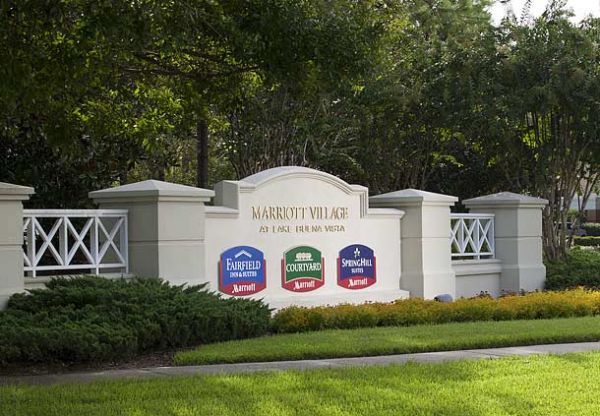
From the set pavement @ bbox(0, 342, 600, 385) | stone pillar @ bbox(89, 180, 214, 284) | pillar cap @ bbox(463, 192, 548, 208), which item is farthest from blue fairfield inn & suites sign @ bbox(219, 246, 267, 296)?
pillar cap @ bbox(463, 192, 548, 208)

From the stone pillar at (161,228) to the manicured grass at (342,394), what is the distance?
470cm

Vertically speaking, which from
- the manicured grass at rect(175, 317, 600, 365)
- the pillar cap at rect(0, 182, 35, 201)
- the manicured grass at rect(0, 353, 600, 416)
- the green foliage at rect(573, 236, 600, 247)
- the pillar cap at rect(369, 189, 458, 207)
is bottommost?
the manicured grass at rect(0, 353, 600, 416)

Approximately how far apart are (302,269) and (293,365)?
19.3 ft

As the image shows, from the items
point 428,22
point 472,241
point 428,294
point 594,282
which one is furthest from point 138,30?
point 428,22

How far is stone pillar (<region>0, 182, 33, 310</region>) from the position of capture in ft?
40.4

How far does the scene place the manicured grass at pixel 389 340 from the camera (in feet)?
36.7

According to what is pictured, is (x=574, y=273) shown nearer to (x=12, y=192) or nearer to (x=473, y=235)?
(x=473, y=235)

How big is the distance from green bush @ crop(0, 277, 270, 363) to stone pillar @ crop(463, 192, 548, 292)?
8.09 meters

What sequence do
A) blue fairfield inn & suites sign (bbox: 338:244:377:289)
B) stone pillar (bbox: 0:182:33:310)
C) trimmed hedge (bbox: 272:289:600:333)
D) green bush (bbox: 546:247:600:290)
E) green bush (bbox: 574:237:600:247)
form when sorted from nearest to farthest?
1. stone pillar (bbox: 0:182:33:310)
2. trimmed hedge (bbox: 272:289:600:333)
3. blue fairfield inn & suites sign (bbox: 338:244:377:289)
4. green bush (bbox: 546:247:600:290)
5. green bush (bbox: 574:237:600:247)

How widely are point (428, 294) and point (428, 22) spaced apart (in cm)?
1217

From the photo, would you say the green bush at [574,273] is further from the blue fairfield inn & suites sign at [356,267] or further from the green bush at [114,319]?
the green bush at [114,319]

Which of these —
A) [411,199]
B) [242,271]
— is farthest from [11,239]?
[411,199]

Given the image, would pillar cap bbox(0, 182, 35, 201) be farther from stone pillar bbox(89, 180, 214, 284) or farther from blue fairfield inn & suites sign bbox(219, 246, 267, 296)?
blue fairfield inn & suites sign bbox(219, 246, 267, 296)

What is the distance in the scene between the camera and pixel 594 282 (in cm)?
2092
